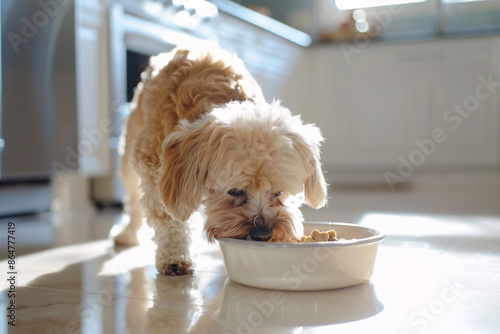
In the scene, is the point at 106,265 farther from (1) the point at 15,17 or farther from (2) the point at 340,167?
(2) the point at 340,167

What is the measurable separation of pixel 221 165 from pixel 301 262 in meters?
0.41

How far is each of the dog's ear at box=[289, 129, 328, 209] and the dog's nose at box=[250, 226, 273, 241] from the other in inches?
10.7

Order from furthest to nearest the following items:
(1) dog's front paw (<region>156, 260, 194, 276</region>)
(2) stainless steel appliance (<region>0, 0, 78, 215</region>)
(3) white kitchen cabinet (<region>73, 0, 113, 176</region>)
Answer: (3) white kitchen cabinet (<region>73, 0, 113, 176</region>) → (2) stainless steel appliance (<region>0, 0, 78, 215</region>) → (1) dog's front paw (<region>156, 260, 194, 276</region>)

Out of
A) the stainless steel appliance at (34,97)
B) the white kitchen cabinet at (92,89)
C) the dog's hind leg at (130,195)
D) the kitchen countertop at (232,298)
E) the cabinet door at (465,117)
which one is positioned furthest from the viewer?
the cabinet door at (465,117)

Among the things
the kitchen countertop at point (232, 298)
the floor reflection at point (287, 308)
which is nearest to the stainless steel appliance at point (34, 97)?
the kitchen countertop at point (232, 298)

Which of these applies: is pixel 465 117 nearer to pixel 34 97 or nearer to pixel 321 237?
pixel 34 97

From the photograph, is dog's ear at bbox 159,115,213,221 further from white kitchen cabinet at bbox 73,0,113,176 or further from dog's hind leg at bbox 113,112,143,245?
white kitchen cabinet at bbox 73,0,113,176

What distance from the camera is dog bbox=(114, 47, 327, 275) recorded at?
190 cm

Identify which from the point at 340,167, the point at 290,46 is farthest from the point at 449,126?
the point at 290,46

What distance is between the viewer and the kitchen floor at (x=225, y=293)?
1.55 metres

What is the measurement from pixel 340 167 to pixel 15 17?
164 inches

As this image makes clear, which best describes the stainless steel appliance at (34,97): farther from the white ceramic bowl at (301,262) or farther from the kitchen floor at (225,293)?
the white ceramic bowl at (301,262)

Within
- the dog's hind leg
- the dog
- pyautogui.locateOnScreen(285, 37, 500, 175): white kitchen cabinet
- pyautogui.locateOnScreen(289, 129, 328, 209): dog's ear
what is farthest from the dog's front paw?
pyautogui.locateOnScreen(285, 37, 500, 175): white kitchen cabinet

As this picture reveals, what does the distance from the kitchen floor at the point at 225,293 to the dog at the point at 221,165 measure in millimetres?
210
